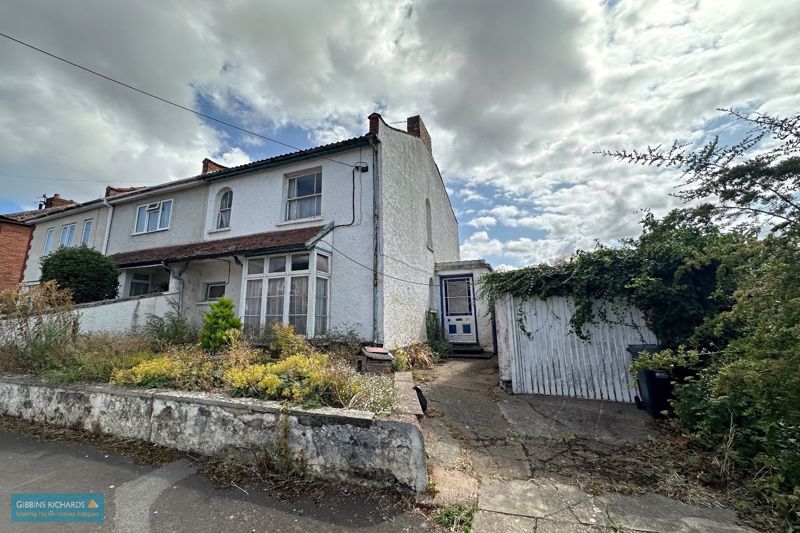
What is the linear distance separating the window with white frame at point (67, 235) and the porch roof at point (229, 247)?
5877 millimetres

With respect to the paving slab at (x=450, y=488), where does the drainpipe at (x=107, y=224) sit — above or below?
above

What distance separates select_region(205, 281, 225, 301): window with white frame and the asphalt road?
7.68 m

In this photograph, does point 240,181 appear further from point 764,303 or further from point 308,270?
point 764,303

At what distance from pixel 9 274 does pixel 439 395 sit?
25.8 metres

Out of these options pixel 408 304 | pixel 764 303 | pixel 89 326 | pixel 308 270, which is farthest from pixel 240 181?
pixel 764 303

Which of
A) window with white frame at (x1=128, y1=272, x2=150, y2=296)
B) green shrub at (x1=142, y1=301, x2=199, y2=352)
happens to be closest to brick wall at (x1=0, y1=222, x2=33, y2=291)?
window with white frame at (x1=128, y1=272, x2=150, y2=296)

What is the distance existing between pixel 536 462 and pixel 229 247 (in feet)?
32.4

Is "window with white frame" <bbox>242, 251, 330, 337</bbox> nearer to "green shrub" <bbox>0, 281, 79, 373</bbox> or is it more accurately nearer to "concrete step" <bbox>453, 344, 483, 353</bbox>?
"green shrub" <bbox>0, 281, 79, 373</bbox>


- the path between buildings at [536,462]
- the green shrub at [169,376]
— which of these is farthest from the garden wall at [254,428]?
the path between buildings at [536,462]

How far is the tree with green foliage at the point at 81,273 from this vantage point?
1001cm

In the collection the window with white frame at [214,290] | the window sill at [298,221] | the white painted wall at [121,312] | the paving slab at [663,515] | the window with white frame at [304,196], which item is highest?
the window with white frame at [304,196]

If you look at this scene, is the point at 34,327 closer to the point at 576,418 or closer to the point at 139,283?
the point at 139,283

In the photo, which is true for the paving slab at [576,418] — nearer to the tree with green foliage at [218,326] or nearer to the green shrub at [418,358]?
the green shrub at [418,358]

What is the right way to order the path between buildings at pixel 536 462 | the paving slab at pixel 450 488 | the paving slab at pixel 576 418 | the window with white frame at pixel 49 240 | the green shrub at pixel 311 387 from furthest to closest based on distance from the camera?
1. the window with white frame at pixel 49 240
2. the paving slab at pixel 576 418
3. the green shrub at pixel 311 387
4. the paving slab at pixel 450 488
5. the path between buildings at pixel 536 462
